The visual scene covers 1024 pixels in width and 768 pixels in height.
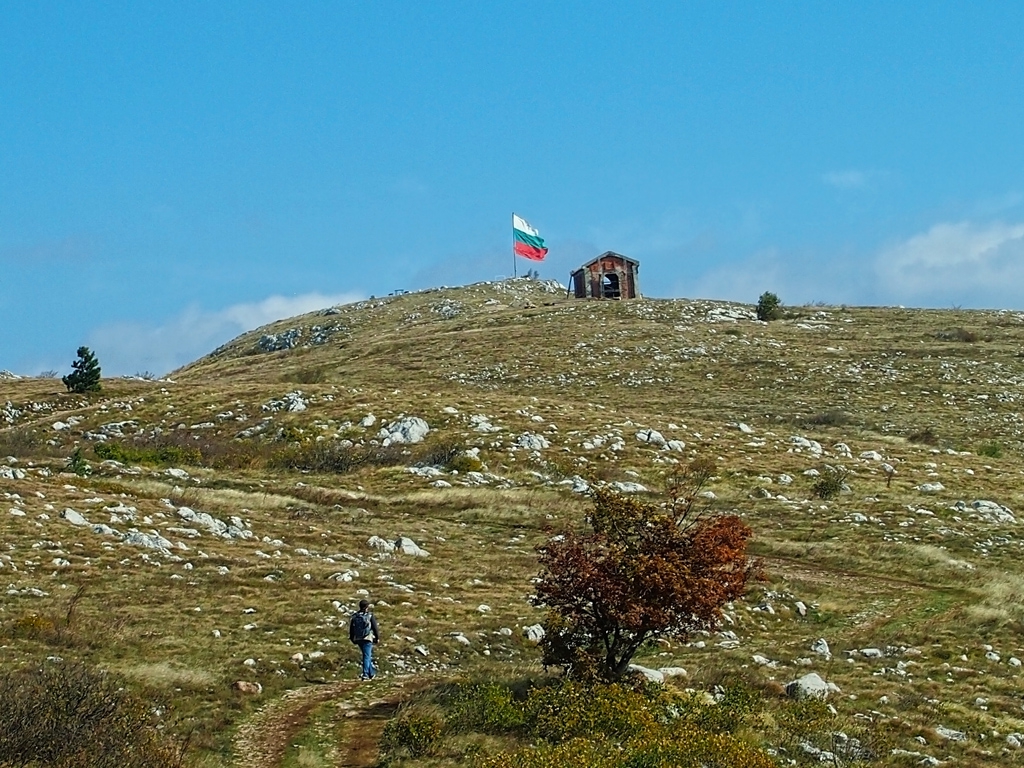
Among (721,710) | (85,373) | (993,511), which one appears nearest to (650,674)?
(721,710)

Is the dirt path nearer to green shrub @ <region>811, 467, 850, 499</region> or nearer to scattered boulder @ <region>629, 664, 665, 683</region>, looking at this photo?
scattered boulder @ <region>629, 664, 665, 683</region>

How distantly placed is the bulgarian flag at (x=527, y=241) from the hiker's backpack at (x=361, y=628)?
97.4 metres

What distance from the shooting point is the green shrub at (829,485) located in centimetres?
3638

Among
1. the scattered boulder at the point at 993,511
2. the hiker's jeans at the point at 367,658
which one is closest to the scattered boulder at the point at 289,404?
the scattered boulder at the point at 993,511

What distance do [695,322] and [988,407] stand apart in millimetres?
33225

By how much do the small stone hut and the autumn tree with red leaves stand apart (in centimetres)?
8552

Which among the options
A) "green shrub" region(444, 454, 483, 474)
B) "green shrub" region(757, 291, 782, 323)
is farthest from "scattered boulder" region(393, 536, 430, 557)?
"green shrub" region(757, 291, 782, 323)

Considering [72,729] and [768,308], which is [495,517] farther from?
[768,308]

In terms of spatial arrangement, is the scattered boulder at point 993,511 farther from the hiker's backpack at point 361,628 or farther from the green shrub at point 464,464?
the hiker's backpack at point 361,628

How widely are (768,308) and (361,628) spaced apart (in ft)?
259

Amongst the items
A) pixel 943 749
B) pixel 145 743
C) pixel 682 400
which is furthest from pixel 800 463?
pixel 145 743

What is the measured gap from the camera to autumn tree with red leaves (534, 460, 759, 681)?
16.6 metres

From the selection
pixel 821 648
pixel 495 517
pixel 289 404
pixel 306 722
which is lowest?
pixel 306 722

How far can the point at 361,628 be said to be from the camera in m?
19.6
